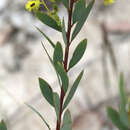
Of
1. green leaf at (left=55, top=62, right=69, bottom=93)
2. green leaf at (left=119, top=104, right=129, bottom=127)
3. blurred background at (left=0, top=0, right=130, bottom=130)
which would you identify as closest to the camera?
green leaf at (left=55, top=62, right=69, bottom=93)

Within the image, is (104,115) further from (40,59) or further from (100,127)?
(40,59)

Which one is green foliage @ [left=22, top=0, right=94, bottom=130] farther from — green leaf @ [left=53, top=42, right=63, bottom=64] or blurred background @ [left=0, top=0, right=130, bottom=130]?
blurred background @ [left=0, top=0, right=130, bottom=130]

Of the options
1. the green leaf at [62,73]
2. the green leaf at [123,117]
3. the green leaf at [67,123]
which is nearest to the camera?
the green leaf at [62,73]

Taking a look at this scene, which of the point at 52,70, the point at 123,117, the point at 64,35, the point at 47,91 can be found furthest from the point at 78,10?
the point at 52,70

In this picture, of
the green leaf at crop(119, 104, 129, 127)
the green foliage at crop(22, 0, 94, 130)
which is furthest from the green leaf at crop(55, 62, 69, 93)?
the green leaf at crop(119, 104, 129, 127)

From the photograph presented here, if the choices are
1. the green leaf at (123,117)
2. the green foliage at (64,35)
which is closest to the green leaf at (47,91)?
the green foliage at (64,35)

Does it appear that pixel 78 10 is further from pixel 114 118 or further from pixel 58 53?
pixel 114 118

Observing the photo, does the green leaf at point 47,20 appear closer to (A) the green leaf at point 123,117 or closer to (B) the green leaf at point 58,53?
(B) the green leaf at point 58,53

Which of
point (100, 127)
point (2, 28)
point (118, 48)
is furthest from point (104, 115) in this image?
point (2, 28)
